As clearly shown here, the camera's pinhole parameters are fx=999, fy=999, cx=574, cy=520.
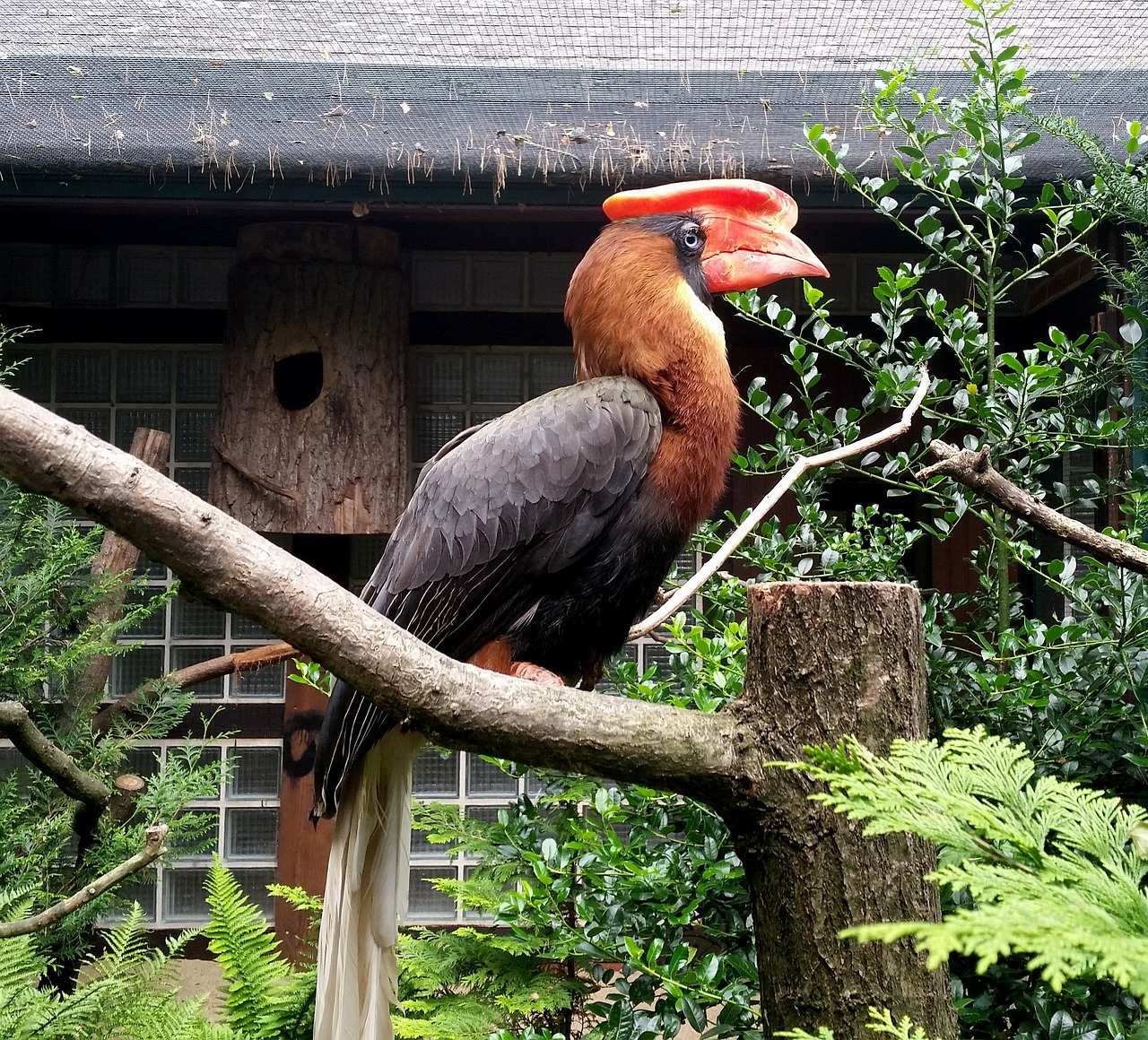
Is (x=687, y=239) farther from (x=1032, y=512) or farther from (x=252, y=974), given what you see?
(x=252, y=974)

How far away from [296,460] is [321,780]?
1.58 metres

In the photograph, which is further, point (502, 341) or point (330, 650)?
point (502, 341)

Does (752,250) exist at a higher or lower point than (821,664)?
higher

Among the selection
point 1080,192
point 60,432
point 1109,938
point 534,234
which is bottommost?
point 1109,938

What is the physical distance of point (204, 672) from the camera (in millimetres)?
3609

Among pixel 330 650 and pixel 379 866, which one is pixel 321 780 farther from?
pixel 330 650

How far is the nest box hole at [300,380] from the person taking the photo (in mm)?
3467

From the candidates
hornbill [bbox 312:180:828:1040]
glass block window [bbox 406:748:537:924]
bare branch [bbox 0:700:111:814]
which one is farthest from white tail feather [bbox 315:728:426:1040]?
glass block window [bbox 406:748:537:924]

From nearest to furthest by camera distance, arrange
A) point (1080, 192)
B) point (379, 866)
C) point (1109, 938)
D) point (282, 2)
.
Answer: point (1109, 938) < point (379, 866) < point (1080, 192) < point (282, 2)

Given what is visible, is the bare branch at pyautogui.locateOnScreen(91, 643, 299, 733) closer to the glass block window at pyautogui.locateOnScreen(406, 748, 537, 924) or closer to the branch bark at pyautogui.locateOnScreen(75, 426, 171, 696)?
the branch bark at pyautogui.locateOnScreen(75, 426, 171, 696)

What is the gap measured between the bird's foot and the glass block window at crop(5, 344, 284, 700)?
8.23 feet

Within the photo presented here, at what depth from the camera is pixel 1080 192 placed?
232 cm

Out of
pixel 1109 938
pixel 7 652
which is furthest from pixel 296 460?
pixel 1109 938

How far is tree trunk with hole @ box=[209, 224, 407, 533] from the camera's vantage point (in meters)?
3.27
